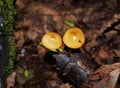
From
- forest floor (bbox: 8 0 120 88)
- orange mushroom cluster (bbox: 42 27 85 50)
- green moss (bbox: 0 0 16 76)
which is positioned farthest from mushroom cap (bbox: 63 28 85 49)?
green moss (bbox: 0 0 16 76)

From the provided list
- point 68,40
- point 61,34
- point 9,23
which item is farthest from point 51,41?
point 9,23

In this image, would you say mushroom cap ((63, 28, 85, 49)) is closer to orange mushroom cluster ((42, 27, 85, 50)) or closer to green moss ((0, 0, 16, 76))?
orange mushroom cluster ((42, 27, 85, 50))

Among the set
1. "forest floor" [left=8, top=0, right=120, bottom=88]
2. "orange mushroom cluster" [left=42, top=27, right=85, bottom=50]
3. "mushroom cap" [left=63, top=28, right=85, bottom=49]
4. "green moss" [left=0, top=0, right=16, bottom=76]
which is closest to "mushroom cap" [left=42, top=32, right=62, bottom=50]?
"orange mushroom cluster" [left=42, top=27, right=85, bottom=50]

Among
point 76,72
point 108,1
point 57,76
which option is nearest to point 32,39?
point 57,76

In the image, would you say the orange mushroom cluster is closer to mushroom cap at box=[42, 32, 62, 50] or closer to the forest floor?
mushroom cap at box=[42, 32, 62, 50]

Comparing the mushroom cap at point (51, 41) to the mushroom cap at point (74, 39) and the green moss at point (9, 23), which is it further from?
the green moss at point (9, 23)

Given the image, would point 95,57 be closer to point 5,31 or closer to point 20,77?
point 20,77
